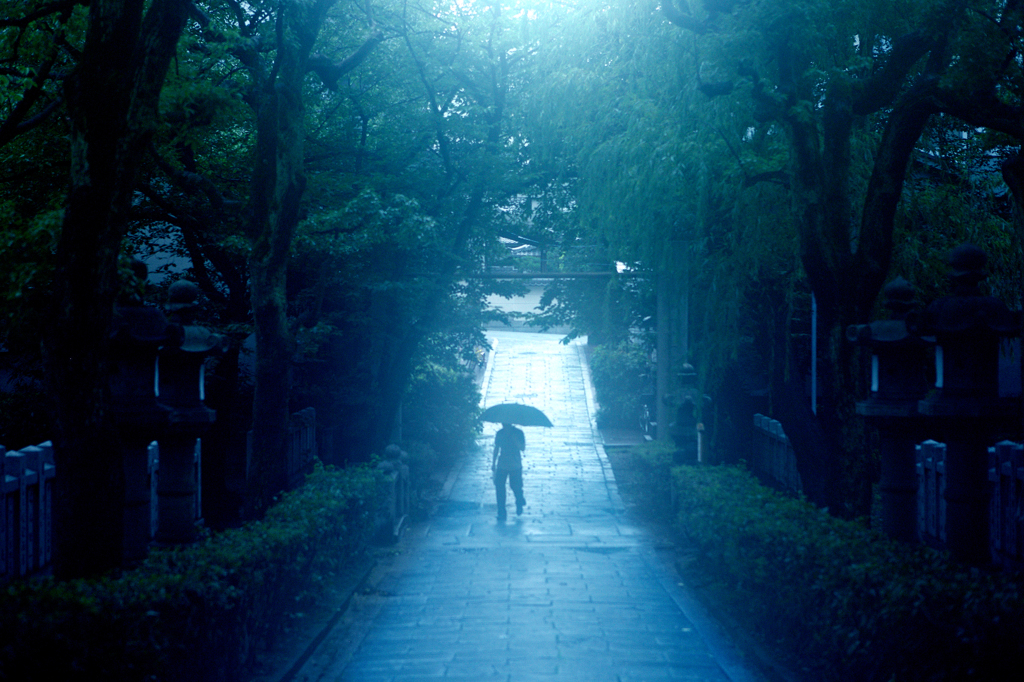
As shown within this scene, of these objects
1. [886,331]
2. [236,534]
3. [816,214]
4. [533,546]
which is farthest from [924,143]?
[236,534]

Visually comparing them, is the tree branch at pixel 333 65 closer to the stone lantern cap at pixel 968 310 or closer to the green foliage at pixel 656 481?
the stone lantern cap at pixel 968 310

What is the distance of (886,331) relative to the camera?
859 centimetres

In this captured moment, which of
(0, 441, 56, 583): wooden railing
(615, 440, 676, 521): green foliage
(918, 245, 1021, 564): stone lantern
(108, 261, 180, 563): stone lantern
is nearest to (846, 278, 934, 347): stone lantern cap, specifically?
(918, 245, 1021, 564): stone lantern

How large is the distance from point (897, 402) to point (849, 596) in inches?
84.7

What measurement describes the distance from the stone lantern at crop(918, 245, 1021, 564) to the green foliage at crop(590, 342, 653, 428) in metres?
26.2

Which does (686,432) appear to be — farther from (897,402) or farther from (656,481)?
(897,402)

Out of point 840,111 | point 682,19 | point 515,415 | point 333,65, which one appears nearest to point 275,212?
point 333,65

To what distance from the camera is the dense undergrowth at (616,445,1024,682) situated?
213 inches

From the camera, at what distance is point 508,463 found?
19.1 m

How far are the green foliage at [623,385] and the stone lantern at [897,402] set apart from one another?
25.2 metres

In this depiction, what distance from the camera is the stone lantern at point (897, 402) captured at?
335 inches

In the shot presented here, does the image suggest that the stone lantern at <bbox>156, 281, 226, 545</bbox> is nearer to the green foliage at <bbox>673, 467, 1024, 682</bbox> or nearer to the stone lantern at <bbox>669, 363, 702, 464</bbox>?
the green foliage at <bbox>673, 467, 1024, 682</bbox>

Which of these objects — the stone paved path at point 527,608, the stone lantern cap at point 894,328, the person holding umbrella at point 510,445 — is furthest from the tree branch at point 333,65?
the person holding umbrella at point 510,445

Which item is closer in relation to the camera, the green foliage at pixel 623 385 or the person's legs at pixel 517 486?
the person's legs at pixel 517 486
